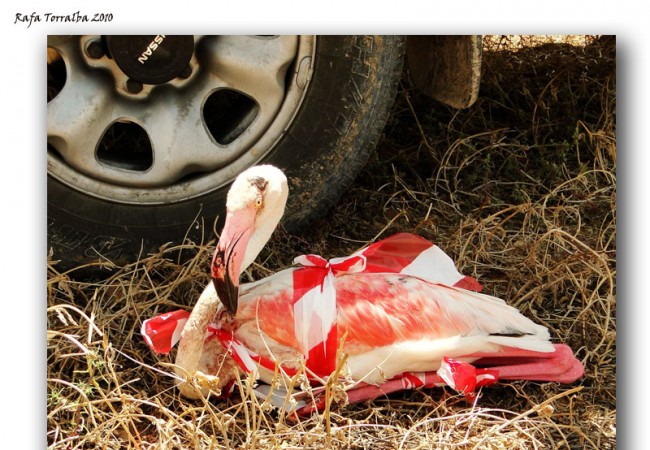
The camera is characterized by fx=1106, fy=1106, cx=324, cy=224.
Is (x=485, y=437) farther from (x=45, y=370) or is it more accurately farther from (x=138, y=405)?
(x=45, y=370)

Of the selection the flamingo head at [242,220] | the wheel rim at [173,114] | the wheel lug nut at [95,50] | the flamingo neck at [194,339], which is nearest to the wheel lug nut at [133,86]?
the wheel rim at [173,114]

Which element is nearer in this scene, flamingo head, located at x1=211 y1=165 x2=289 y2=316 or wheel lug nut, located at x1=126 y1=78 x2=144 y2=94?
flamingo head, located at x1=211 y1=165 x2=289 y2=316

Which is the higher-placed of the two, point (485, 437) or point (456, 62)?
point (456, 62)

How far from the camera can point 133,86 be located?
3.34 metres

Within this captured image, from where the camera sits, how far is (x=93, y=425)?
123 inches

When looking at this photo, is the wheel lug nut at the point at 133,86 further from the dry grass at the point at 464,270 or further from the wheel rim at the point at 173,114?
the dry grass at the point at 464,270

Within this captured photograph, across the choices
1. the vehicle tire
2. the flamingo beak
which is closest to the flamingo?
the flamingo beak

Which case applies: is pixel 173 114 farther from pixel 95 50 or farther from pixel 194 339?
pixel 194 339

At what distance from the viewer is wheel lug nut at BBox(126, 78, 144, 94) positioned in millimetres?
3328

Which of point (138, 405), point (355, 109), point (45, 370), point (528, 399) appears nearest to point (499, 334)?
point (528, 399)

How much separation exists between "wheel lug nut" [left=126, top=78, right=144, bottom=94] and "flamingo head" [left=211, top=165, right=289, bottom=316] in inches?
19.1

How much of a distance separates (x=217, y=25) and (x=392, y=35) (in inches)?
22.1

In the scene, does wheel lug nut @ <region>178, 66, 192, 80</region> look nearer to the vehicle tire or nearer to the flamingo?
the vehicle tire

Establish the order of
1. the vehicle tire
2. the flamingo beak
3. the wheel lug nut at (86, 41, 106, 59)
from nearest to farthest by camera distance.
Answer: the flamingo beak
the wheel lug nut at (86, 41, 106, 59)
the vehicle tire
